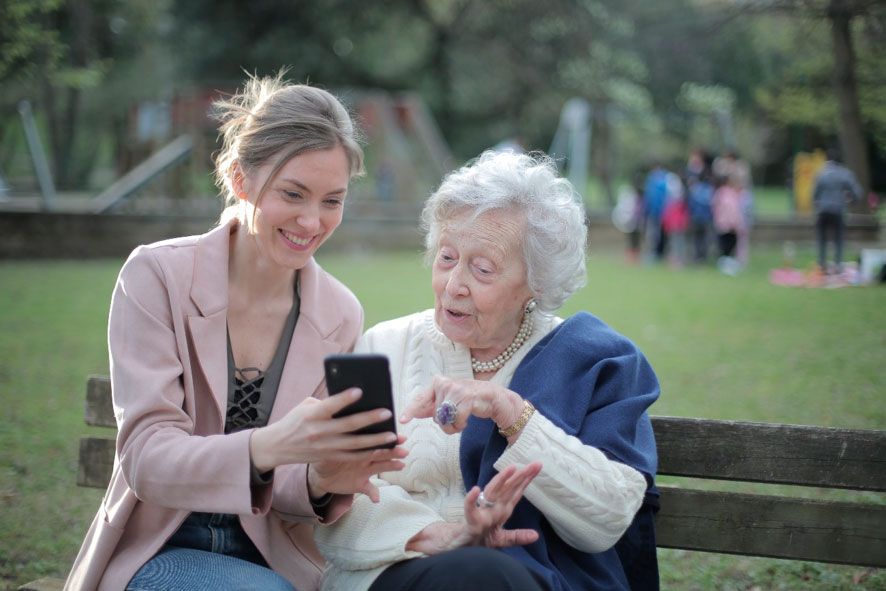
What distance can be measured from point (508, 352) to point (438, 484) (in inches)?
19.6

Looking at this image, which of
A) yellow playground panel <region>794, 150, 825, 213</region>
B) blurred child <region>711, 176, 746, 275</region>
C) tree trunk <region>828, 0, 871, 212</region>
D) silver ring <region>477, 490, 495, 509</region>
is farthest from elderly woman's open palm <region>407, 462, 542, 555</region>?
yellow playground panel <region>794, 150, 825, 213</region>

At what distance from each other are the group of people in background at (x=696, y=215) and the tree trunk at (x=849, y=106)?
2747 mm

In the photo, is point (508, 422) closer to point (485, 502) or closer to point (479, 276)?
point (485, 502)

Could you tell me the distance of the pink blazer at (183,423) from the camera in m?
2.50

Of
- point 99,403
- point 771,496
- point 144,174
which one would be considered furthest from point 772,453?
point 144,174

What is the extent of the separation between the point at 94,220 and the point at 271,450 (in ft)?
52.2

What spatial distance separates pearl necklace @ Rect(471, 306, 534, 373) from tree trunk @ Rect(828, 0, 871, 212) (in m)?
17.6

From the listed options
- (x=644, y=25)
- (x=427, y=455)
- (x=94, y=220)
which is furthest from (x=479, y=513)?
(x=644, y=25)

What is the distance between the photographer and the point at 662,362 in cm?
906

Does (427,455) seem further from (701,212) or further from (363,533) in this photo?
(701,212)

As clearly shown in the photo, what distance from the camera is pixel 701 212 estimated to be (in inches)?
Answer: 730

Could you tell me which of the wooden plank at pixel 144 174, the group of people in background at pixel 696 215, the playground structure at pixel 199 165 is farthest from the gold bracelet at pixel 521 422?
the wooden plank at pixel 144 174

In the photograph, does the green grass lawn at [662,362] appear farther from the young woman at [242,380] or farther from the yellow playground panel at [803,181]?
the yellow playground panel at [803,181]

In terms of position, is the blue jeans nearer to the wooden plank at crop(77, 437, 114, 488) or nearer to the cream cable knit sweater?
the cream cable knit sweater
